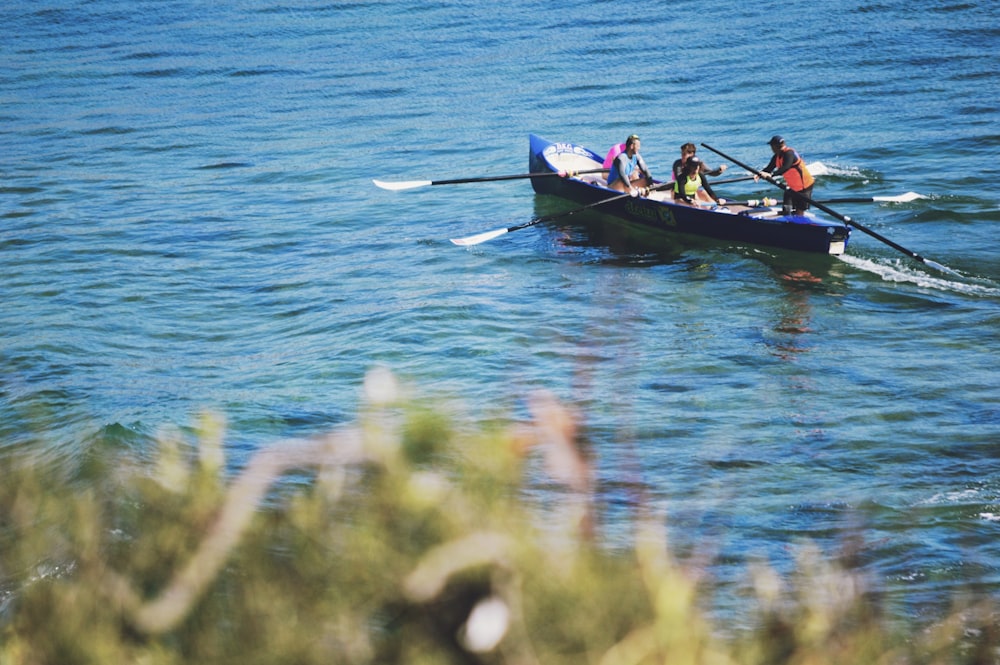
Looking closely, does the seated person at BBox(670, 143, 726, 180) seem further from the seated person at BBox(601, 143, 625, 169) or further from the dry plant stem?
the dry plant stem

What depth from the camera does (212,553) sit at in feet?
10.6

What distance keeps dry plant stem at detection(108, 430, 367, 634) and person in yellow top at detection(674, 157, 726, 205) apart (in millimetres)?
15550

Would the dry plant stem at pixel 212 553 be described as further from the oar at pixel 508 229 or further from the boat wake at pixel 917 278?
the oar at pixel 508 229

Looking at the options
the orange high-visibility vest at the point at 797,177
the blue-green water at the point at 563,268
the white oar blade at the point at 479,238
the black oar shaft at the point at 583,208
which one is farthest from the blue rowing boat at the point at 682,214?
the white oar blade at the point at 479,238

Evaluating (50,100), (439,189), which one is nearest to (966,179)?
(439,189)

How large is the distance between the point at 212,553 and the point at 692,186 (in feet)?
53.5

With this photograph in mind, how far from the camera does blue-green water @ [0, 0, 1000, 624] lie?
10367 millimetres

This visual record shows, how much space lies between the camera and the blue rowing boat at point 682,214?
1670 cm

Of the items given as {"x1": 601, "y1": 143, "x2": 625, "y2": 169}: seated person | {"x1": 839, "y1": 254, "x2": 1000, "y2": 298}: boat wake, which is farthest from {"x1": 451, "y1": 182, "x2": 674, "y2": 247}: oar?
{"x1": 839, "y1": 254, "x2": 1000, "y2": 298}: boat wake

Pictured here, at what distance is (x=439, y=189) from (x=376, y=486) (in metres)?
21.8

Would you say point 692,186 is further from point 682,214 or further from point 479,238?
point 479,238

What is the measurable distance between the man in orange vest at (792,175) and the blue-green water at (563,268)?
889 mm

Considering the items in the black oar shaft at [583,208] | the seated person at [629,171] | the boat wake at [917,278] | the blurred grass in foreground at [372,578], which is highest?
the blurred grass in foreground at [372,578]

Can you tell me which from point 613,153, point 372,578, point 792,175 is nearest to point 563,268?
point 613,153
